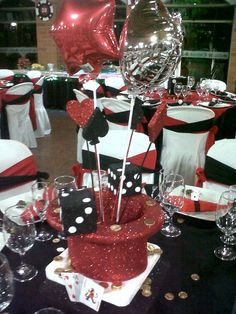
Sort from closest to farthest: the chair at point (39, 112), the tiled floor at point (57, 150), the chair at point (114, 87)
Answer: the tiled floor at point (57, 150) < the chair at point (114, 87) < the chair at point (39, 112)

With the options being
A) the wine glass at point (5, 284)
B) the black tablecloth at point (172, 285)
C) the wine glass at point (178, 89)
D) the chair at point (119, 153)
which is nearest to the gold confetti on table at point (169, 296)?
the black tablecloth at point (172, 285)

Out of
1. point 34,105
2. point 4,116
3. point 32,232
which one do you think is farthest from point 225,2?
point 32,232

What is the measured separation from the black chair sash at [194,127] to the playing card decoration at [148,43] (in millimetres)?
1823

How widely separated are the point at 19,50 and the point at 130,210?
8433 mm

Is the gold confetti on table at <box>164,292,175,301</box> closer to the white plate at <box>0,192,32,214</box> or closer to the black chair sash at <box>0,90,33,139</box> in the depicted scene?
the white plate at <box>0,192,32,214</box>

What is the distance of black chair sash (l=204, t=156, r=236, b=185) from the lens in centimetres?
165

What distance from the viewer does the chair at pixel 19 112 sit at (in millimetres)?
4023

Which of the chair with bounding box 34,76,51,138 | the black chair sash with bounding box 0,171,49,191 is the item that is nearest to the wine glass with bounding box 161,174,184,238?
the black chair sash with bounding box 0,171,49,191

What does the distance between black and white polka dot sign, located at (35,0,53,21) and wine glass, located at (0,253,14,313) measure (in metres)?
7.43

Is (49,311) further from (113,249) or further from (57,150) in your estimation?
(57,150)

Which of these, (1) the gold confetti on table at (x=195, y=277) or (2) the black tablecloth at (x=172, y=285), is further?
(1) the gold confetti on table at (x=195, y=277)

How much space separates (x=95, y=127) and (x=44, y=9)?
24.1ft

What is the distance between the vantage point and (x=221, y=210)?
3.57ft

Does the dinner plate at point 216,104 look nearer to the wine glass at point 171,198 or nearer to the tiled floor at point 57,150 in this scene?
the tiled floor at point 57,150
